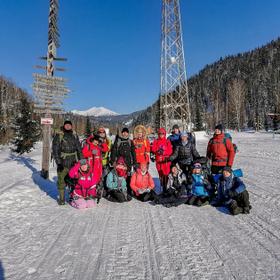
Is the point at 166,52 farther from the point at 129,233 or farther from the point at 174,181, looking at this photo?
the point at 129,233

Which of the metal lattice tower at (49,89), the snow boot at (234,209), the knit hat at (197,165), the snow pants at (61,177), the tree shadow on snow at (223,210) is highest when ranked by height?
the metal lattice tower at (49,89)

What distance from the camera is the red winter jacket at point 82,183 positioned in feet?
20.5

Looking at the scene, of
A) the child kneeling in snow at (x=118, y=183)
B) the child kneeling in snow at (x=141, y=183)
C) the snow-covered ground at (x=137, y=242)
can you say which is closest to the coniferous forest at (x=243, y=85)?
the child kneeling in snow at (x=141, y=183)

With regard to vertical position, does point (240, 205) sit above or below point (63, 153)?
below

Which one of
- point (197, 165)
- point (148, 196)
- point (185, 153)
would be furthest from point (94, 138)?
point (197, 165)

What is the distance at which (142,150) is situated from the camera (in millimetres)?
7500

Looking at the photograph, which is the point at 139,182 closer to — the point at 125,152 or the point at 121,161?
the point at 121,161

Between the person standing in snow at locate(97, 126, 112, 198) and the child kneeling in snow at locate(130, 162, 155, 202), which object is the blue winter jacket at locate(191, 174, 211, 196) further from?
the person standing in snow at locate(97, 126, 112, 198)

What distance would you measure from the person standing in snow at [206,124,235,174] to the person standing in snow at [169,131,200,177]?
58 cm

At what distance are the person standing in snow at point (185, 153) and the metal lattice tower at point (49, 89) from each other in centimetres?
492

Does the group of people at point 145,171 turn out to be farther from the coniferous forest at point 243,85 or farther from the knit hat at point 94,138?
the coniferous forest at point 243,85

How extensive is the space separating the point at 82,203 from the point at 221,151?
3.42 m

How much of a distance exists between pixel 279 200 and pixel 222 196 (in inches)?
55.1

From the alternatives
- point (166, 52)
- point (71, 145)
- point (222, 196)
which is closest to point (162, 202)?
→ point (222, 196)
